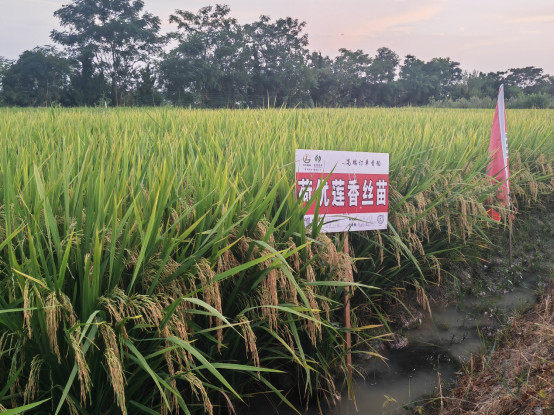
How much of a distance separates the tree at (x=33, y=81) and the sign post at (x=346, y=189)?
2522cm

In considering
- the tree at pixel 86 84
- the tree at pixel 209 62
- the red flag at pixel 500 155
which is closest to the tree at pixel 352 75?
the tree at pixel 209 62

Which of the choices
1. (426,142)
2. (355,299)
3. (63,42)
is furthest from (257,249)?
(63,42)

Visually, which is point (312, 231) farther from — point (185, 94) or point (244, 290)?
point (185, 94)

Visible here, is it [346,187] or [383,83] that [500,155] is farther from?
[383,83]

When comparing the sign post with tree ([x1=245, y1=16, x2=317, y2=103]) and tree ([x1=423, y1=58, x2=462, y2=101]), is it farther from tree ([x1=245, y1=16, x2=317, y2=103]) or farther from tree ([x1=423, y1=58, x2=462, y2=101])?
tree ([x1=423, y1=58, x2=462, y2=101])

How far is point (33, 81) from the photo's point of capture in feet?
80.8

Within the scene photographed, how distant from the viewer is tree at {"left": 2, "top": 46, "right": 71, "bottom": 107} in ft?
78.8

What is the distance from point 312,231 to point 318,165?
479 mm

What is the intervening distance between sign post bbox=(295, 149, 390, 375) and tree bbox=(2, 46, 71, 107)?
2522cm

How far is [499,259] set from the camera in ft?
14.8

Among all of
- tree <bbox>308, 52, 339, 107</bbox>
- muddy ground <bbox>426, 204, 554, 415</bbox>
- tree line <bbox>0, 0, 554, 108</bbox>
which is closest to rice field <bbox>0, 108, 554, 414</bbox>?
muddy ground <bbox>426, 204, 554, 415</bbox>

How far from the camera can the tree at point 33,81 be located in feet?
78.8

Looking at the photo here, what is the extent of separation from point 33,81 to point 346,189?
2726 cm

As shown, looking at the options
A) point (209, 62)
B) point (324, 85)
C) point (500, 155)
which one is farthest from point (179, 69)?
point (500, 155)
